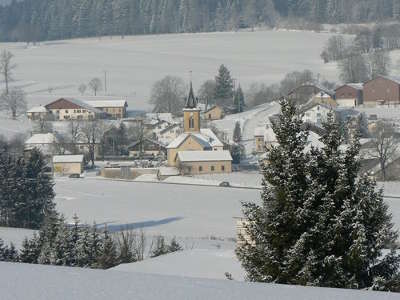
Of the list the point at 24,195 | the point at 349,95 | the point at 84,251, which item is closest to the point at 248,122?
the point at 349,95

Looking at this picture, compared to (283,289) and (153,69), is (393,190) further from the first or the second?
(153,69)

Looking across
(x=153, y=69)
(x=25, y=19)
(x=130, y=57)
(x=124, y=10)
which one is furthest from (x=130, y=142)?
(x=25, y=19)

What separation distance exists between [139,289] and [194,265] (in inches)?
170

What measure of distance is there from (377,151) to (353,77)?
108 ft

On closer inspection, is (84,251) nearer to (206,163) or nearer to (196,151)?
(206,163)

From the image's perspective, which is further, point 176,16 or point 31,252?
point 176,16

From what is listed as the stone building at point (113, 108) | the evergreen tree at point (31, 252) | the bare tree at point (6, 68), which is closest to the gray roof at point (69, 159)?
the stone building at point (113, 108)

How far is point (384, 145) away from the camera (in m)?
35.0

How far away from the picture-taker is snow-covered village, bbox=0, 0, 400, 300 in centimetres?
775

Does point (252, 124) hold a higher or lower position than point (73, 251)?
higher

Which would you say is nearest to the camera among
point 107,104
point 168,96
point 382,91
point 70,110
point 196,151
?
point 196,151

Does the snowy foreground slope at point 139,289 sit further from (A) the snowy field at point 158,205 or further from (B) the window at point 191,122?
(B) the window at point 191,122

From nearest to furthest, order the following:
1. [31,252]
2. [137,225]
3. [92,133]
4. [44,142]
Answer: [31,252] → [137,225] → [44,142] → [92,133]

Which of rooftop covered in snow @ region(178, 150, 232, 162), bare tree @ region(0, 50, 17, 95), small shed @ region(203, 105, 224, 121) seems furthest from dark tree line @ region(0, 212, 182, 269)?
bare tree @ region(0, 50, 17, 95)
